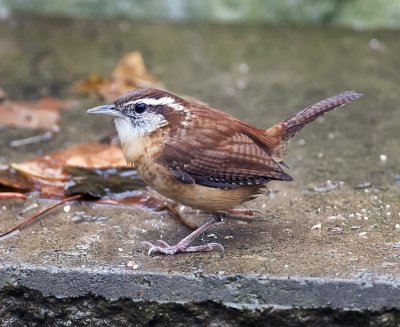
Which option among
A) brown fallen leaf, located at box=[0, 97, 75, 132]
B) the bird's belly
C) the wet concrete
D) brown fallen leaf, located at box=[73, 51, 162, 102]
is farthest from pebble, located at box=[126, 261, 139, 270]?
brown fallen leaf, located at box=[73, 51, 162, 102]

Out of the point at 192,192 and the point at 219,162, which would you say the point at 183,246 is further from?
the point at 219,162

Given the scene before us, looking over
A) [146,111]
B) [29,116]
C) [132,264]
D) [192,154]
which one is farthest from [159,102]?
[29,116]

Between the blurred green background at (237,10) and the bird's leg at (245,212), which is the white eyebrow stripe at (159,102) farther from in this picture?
the blurred green background at (237,10)

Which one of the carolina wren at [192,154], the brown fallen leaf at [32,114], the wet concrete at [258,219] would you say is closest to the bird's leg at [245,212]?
the wet concrete at [258,219]

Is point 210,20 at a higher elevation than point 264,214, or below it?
higher

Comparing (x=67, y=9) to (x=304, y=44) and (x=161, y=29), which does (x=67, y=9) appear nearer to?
(x=161, y=29)

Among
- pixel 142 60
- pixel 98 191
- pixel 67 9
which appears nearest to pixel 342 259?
pixel 98 191

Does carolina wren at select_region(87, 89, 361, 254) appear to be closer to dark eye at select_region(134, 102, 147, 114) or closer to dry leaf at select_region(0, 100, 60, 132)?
dark eye at select_region(134, 102, 147, 114)
